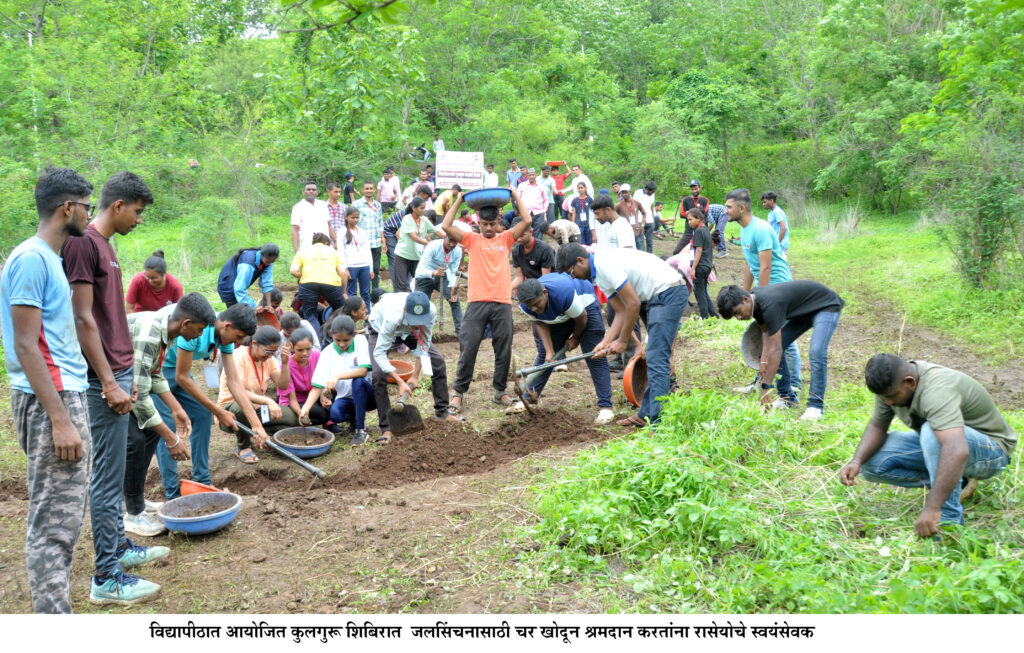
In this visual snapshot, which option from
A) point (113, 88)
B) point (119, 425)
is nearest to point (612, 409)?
point (119, 425)

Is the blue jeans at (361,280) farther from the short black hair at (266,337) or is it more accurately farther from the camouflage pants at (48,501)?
the camouflage pants at (48,501)

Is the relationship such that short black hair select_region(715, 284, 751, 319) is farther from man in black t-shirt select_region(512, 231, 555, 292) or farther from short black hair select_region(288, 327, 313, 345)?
short black hair select_region(288, 327, 313, 345)

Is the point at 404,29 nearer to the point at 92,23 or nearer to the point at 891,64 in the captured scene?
the point at 92,23

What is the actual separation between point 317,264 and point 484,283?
2381mm

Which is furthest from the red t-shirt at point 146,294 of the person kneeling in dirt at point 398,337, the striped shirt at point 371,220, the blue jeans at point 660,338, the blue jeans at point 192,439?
the striped shirt at point 371,220

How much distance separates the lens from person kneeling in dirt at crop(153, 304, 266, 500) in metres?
4.62

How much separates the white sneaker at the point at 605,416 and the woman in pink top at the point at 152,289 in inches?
141

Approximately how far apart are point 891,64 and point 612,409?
62.1 ft

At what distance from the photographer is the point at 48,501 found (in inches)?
123

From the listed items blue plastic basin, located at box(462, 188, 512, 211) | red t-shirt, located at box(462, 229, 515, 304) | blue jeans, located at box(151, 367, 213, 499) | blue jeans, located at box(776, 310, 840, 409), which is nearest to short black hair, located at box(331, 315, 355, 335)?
red t-shirt, located at box(462, 229, 515, 304)

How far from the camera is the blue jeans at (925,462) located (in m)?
3.70

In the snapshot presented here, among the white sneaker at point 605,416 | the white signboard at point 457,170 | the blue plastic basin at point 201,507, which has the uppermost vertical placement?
the white signboard at point 457,170

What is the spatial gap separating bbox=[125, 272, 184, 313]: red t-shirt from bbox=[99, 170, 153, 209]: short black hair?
7.24ft

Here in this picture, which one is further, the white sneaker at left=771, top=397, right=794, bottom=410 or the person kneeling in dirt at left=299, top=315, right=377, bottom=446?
the person kneeling in dirt at left=299, top=315, right=377, bottom=446
